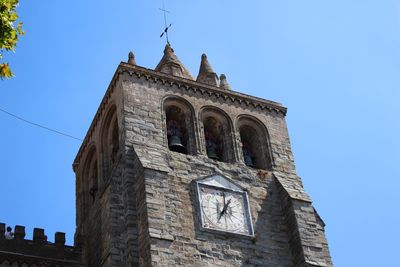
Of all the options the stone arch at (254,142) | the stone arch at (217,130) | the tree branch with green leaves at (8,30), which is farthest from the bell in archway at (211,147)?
the tree branch with green leaves at (8,30)

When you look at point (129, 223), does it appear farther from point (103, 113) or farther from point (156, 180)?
point (103, 113)

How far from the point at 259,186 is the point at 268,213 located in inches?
35.8

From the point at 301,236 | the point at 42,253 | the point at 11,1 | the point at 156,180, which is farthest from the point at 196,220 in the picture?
the point at 11,1

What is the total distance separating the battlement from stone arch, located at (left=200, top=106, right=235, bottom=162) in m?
4.79

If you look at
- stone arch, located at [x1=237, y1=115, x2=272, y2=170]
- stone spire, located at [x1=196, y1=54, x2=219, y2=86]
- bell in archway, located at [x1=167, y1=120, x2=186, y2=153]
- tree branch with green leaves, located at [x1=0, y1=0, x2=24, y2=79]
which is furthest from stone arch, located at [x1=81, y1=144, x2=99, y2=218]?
tree branch with green leaves, located at [x1=0, y1=0, x2=24, y2=79]

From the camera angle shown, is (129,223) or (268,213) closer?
(129,223)

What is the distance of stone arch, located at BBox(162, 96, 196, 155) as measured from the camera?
23641 millimetres

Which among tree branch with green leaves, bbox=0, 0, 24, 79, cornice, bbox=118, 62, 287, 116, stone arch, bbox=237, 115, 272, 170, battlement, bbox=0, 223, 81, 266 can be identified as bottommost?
tree branch with green leaves, bbox=0, 0, 24, 79

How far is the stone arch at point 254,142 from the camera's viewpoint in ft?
79.7

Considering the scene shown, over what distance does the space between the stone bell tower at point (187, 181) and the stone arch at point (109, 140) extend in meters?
0.03

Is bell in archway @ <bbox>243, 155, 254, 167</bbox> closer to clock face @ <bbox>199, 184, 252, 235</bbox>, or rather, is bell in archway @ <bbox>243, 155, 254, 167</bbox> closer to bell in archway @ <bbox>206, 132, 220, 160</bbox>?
bell in archway @ <bbox>206, 132, 220, 160</bbox>

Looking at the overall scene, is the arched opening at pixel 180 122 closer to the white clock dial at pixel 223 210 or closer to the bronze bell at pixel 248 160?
the bronze bell at pixel 248 160

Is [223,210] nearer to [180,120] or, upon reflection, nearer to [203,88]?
[180,120]

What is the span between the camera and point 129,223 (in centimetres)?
2058
